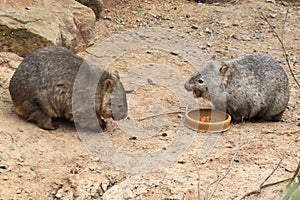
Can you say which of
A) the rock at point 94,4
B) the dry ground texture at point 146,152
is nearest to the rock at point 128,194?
the dry ground texture at point 146,152

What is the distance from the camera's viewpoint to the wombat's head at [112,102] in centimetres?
645

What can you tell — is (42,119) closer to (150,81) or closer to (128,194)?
(128,194)

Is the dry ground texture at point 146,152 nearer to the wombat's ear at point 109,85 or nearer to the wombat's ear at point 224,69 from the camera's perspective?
the wombat's ear at point 109,85

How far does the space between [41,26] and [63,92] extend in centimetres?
246

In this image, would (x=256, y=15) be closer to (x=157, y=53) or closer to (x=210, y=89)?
(x=157, y=53)

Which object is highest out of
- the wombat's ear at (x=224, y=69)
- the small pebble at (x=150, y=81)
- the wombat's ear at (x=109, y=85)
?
the wombat's ear at (x=224, y=69)

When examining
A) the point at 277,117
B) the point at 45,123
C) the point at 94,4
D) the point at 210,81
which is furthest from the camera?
the point at 94,4

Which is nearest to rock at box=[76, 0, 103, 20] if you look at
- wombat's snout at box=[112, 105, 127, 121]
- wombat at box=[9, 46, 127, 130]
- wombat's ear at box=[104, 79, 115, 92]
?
wombat at box=[9, 46, 127, 130]

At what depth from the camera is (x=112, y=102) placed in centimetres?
646

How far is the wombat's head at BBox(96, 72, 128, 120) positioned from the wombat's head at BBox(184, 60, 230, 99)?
1062 mm

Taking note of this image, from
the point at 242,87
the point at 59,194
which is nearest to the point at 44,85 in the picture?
the point at 59,194

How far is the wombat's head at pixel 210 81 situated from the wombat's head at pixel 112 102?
41.8 inches

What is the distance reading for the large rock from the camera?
A: 8.26m

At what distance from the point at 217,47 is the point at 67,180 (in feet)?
18.6
